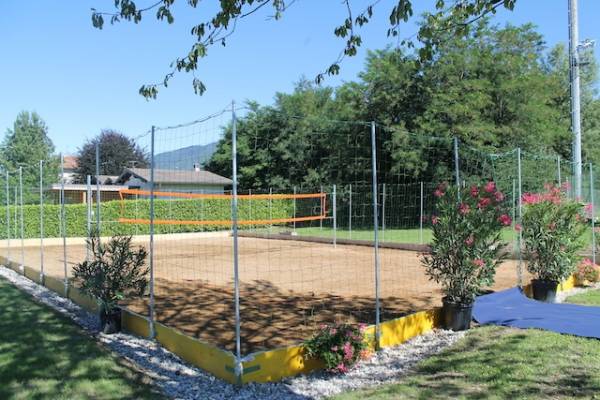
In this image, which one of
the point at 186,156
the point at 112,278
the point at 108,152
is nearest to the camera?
the point at 186,156

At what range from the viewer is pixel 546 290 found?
6984 millimetres

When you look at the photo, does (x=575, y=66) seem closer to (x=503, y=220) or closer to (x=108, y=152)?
(x=503, y=220)

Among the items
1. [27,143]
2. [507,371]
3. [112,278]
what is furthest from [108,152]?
[507,371]

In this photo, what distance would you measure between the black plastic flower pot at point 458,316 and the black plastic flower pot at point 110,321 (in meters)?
3.71

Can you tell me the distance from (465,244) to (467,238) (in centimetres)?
7

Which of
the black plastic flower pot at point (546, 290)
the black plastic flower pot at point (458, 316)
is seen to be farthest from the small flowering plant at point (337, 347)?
the black plastic flower pot at point (546, 290)

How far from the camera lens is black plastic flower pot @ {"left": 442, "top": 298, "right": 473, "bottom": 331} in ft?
17.9

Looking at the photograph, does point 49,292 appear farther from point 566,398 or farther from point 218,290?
point 566,398

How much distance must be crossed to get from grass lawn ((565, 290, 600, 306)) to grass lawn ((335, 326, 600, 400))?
2.20 meters

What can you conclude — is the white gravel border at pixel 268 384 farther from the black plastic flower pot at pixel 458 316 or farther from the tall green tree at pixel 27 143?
the tall green tree at pixel 27 143

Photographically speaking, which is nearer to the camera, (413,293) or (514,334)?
(514,334)

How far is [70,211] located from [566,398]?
1891cm

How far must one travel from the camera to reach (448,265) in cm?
557

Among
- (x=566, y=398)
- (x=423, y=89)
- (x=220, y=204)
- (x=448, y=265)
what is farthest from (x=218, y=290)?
(x=423, y=89)
